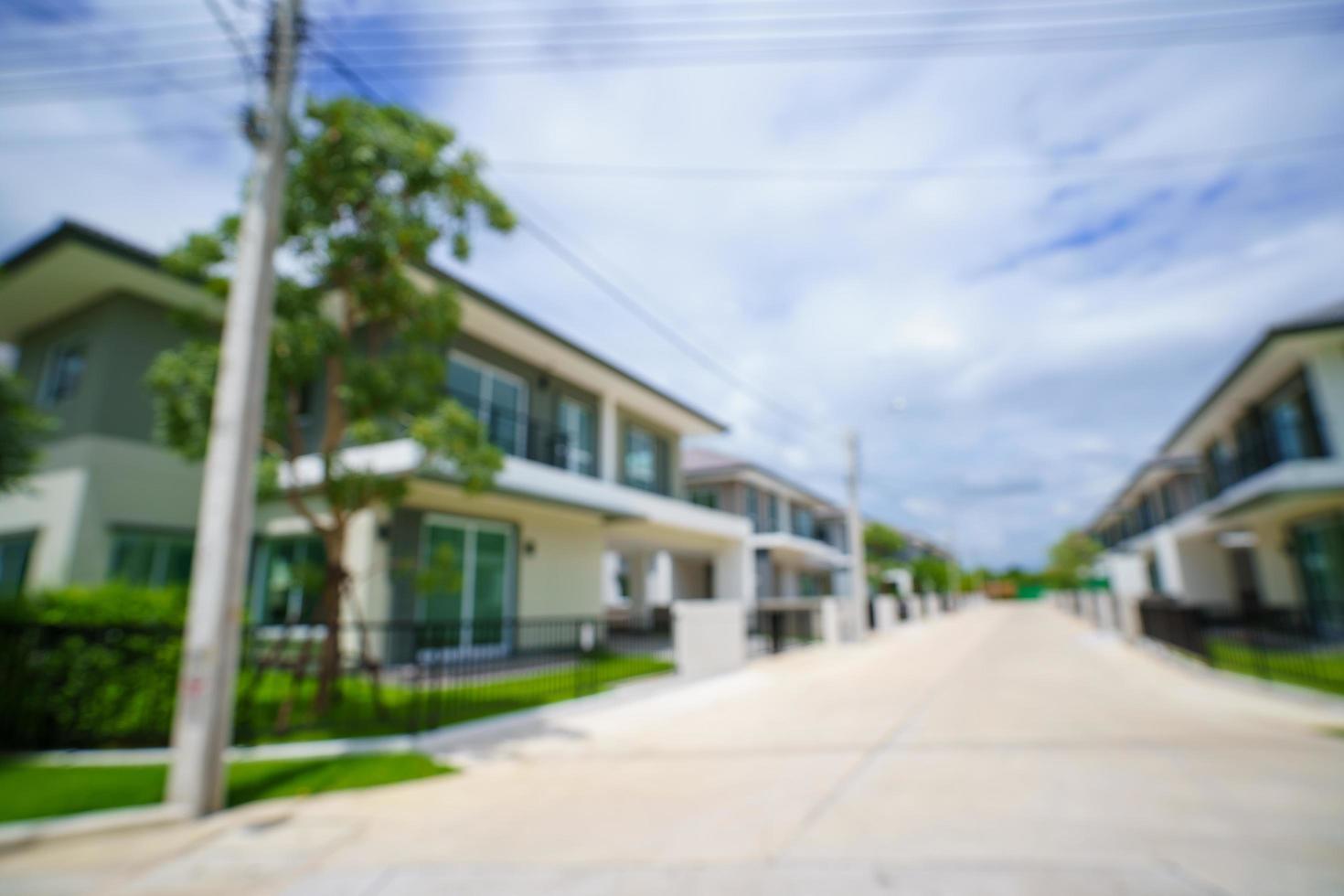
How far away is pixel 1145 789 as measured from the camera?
4645mm

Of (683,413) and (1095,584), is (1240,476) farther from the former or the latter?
(1095,584)

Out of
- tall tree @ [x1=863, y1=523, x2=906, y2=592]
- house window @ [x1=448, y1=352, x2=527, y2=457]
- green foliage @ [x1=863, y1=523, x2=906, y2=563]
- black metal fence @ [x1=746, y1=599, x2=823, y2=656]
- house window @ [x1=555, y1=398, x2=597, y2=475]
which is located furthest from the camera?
green foliage @ [x1=863, y1=523, x2=906, y2=563]

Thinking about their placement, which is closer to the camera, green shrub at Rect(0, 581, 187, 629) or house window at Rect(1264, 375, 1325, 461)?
green shrub at Rect(0, 581, 187, 629)

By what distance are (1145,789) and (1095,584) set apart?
53.7 metres

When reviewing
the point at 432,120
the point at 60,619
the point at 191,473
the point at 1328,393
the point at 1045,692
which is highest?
the point at 432,120

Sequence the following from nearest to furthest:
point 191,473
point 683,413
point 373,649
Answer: point 373,649 → point 191,473 → point 683,413

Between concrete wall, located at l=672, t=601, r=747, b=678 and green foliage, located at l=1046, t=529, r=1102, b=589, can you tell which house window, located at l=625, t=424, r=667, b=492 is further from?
green foliage, located at l=1046, t=529, r=1102, b=589

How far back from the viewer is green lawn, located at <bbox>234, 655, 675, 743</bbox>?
6.40 m

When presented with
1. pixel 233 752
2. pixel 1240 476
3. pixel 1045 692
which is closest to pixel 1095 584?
pixel 1240 476

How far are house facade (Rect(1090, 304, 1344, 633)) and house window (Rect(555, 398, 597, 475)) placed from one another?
12.6 m

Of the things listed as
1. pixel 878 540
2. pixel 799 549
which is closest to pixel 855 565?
pixel 799 549

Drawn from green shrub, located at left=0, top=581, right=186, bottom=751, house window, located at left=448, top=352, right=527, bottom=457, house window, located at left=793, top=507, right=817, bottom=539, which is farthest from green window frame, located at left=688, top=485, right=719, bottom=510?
green shrub, located at left=0, top=581, right=186, bottom=751

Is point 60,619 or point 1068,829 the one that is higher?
point 60,619

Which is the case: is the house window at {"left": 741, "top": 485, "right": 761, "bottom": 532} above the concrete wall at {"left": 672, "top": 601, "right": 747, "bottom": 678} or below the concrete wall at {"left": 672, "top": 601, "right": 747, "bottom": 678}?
above
